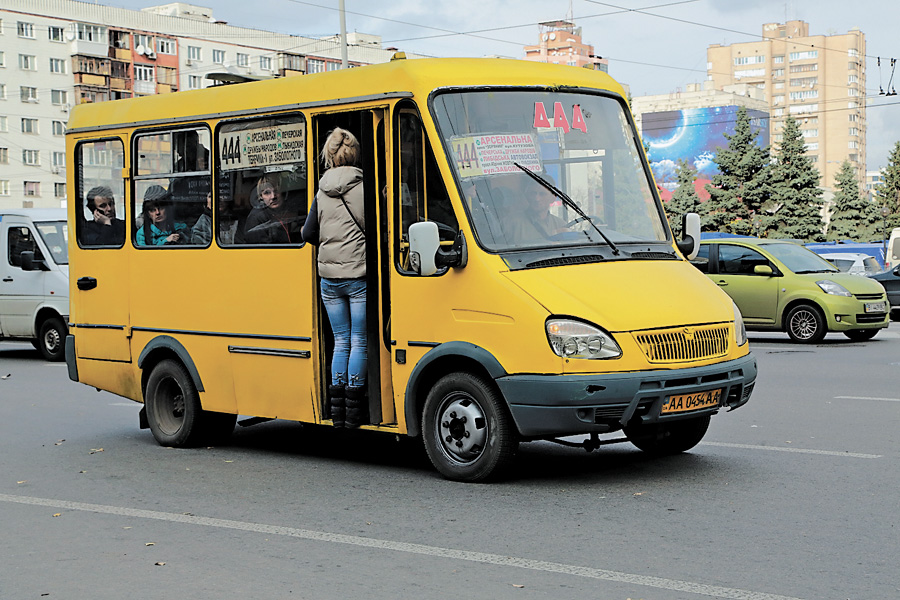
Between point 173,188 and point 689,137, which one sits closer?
point 173,188

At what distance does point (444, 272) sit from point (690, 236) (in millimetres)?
2183

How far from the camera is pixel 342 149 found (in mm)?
8391

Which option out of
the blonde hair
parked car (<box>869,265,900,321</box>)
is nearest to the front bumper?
the blonde hair

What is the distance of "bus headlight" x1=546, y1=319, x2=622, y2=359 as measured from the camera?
286 inches

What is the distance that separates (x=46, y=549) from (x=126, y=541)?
387 millimetres

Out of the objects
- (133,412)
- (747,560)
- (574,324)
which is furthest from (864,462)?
(133,412)

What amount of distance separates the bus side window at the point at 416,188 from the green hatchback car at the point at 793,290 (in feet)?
40.4

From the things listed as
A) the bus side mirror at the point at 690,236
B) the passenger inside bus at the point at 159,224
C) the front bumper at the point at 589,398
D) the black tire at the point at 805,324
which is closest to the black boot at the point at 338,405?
the front bumper at the point at 589,398

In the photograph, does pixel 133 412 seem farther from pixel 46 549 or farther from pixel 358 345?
pixel 46 549

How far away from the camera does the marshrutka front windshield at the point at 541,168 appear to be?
25.8ft

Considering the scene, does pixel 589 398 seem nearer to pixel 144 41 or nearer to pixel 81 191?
pixel 81 191

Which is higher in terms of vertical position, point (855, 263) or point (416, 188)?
point (416, 188)

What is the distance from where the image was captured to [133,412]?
41.8ft

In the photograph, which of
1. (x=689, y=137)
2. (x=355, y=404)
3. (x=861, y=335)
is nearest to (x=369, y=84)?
(x=355, y=404)
